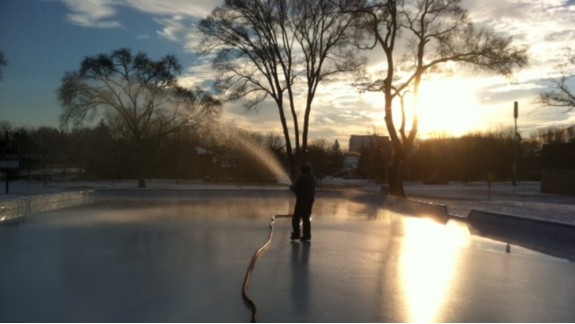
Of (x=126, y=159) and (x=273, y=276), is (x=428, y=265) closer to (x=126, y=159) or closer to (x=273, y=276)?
(x=273, y=276)

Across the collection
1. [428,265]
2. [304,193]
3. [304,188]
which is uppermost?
[304,188]

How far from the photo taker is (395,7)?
28.9 meters

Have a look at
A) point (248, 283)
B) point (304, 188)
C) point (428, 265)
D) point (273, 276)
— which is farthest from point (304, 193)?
point (248, 283)

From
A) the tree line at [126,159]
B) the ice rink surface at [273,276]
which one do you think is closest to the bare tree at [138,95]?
the tree line at [126,159]

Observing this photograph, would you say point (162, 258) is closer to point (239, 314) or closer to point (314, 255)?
point (314, 255)

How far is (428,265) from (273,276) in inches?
113

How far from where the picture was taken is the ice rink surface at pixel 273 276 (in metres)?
5.97

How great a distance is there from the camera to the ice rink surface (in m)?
5.97

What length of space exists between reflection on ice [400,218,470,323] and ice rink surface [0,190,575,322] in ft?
0.08

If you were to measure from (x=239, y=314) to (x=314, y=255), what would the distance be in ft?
14.5

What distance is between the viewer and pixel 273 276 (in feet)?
26.5

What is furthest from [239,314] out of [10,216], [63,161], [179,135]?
[63,161]

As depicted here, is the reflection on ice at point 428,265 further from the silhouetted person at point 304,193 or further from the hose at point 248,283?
the silhouetted person at point 304,193

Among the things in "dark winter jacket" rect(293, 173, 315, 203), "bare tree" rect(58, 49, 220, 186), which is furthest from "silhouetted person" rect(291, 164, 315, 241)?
"bare tree" rect(58, 49, 220, 186)
